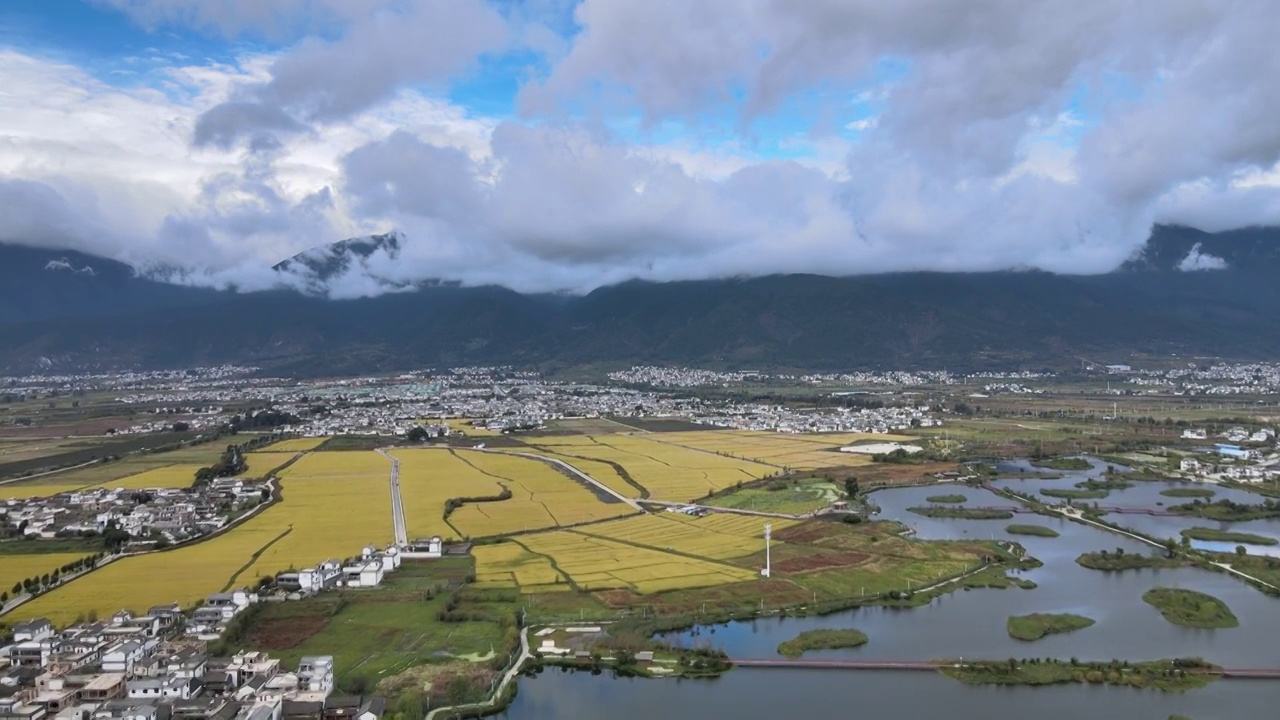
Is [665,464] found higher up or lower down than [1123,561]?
higher up

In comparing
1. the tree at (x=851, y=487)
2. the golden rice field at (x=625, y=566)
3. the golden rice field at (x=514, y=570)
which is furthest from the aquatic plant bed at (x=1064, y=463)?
the golden rice field at (x=514, y=570)

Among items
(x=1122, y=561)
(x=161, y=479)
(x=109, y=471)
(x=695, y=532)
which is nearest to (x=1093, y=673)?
(x=1122, y=561)

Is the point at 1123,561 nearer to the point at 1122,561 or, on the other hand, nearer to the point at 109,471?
the point at 1122,561

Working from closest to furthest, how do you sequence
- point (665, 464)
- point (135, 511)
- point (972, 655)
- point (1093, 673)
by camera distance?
point (1093, 673)
point (972, 655)
point (135, 511)
point (665, 464)

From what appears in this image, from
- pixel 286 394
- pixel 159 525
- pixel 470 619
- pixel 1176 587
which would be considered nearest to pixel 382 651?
pixel 470 619

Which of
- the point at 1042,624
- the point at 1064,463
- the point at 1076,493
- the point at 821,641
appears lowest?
the point at 821,641

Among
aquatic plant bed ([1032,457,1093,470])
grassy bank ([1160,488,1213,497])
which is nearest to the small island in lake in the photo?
grassy bank ([1160,488,1213,497])

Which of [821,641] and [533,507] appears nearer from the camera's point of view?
[821,641]

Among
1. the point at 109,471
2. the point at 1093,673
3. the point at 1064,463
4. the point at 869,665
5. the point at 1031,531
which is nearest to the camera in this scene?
the point at 1093,673
